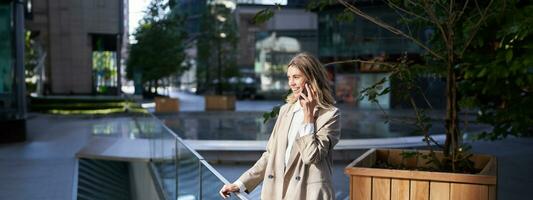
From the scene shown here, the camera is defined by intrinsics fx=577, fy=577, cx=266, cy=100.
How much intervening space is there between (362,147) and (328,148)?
7805 mm

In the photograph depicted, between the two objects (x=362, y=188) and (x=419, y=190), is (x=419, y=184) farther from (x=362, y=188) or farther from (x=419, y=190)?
(x=362, y=188)

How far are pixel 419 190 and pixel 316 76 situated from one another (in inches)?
53.9

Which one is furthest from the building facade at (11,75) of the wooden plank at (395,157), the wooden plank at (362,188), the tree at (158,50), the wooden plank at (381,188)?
the tree at (158,50)

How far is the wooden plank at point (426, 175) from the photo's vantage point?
3.53 m

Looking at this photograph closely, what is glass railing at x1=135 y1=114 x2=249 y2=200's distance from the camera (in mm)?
3775

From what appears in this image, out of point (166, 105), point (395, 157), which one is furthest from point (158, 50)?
point (395, 157)

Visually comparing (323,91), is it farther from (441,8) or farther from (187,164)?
(187,164)

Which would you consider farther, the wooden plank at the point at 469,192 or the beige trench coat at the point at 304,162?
the wooden plank at the point at 469,192

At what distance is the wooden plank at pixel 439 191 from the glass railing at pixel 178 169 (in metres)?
1.37

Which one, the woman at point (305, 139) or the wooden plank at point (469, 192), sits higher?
the woman at point (305, 139)

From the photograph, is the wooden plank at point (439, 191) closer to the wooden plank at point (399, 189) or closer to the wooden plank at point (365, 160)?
the wooden plank at point (399, 189)

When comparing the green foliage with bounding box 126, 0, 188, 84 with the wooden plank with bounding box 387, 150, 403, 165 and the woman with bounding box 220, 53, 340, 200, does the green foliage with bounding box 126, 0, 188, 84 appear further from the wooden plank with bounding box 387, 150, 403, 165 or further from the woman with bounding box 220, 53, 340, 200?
the woman with bounding box 220, 53, 340, 200

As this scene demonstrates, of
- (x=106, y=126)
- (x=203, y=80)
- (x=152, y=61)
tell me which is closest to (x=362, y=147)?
(x=106, y=126)

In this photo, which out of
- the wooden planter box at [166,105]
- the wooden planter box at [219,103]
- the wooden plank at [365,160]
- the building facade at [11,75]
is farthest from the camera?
the wooden planter box at [219,103]
